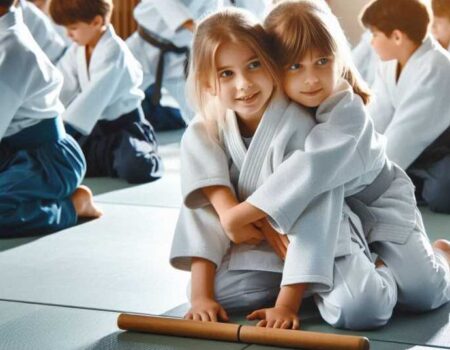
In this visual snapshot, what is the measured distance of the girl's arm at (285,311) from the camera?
2602mm

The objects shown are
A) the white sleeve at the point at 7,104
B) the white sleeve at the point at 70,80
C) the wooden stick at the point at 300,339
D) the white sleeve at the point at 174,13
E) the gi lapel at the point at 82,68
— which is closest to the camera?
the wooden stick at the point at 300,339

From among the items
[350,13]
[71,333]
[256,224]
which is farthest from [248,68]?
[350,13]

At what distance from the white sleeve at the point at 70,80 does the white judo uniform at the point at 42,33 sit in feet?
2.73

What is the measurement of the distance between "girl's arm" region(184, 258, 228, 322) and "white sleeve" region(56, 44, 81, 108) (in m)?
2.61

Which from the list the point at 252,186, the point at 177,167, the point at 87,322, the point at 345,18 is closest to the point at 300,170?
the point at 252,186

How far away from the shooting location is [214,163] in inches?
111

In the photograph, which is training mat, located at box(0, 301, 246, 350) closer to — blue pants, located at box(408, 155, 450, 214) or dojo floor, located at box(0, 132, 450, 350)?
dojo floor, located at box(0, 132, 450, 350)

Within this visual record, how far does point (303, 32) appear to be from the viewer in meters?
2.75

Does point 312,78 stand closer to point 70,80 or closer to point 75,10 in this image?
point 75,10

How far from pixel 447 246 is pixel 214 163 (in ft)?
2.93

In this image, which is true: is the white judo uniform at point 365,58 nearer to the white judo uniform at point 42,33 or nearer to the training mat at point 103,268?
the white judo uniform at point 42,33

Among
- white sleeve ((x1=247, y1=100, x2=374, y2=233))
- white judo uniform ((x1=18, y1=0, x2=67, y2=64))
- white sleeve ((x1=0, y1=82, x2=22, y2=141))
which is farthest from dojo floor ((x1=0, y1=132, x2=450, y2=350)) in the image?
white judo uniform ((x1=18, y1=0, x2=67, y2=64))

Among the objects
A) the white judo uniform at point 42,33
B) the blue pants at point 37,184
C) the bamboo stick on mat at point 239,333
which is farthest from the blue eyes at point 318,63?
the white judo uniform at point 42,33

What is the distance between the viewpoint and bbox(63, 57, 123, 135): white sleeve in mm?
4926
